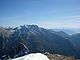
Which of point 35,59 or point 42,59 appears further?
point 42,59

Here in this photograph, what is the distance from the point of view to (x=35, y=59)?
58.5ft

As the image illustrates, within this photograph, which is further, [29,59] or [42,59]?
[42,59]

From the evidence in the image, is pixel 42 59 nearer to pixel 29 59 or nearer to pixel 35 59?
pixel 35 59

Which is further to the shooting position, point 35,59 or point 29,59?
point 35,59

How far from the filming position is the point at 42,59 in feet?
66.4

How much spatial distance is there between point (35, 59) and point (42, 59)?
2601 mm

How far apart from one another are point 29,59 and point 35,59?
135cm

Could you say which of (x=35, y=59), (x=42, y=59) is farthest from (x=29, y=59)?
(x=42, y=59)

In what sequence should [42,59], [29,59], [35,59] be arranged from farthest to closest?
[42,59] → [35,59] → [29,59]

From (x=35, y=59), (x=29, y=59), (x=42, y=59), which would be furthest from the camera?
(x=42, y=59)

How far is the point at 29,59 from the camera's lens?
16672 millimetres
